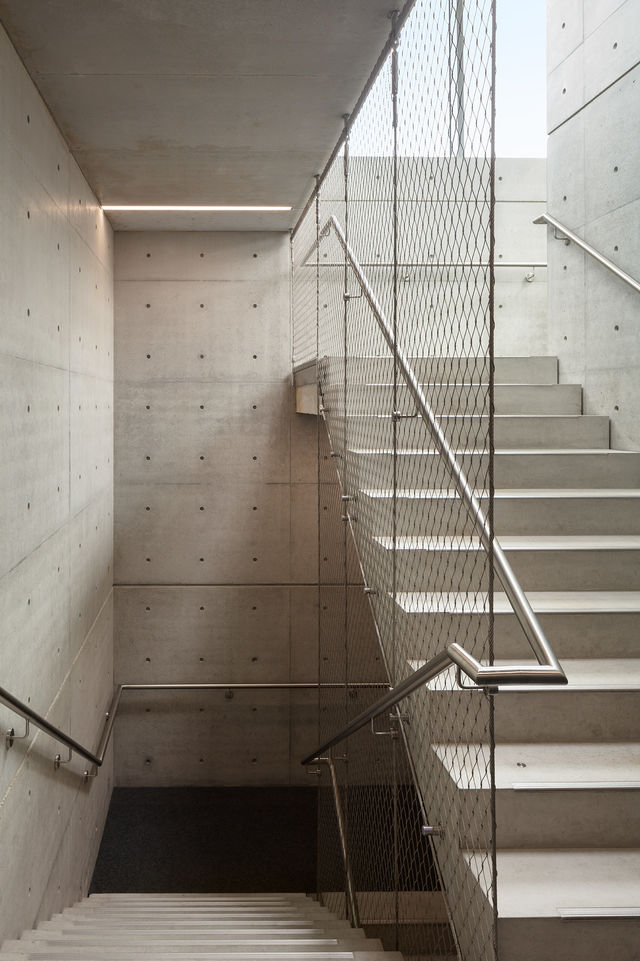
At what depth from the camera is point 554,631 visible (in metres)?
2.93

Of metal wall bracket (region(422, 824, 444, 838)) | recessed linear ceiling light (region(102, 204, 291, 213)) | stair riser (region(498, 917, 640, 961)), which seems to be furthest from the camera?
recessed linear ceiling light (region(102, 204, 291, 213))

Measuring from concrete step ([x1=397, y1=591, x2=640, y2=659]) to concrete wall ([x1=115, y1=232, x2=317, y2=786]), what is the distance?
400 centimetres

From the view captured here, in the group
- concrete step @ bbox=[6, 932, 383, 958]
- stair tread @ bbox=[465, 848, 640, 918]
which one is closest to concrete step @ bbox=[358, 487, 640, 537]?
stair tread @ bbox=[465, 848, 640, 918]

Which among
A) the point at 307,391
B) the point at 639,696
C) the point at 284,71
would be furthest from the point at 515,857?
the point at 307,391

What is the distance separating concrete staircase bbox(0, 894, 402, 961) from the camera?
2.88 m

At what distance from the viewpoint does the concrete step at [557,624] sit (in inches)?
111

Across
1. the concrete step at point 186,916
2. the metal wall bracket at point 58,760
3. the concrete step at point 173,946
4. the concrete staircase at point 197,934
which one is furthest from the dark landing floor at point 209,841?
the concrete step at point 173,946

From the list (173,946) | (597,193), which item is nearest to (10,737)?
(173,946)

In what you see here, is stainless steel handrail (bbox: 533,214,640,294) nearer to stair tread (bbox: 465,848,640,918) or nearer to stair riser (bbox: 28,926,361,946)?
stair tread (bbox: 465,848,640,918)

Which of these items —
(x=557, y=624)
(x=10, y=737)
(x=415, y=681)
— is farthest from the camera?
(x=10, y=737)

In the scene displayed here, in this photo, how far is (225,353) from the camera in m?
6.91

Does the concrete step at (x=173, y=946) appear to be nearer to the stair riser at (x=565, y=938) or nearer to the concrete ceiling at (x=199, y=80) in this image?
the stair riser at (x=565, y=938)

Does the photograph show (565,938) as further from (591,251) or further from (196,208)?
(196,208)

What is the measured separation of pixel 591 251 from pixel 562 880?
123 inches
